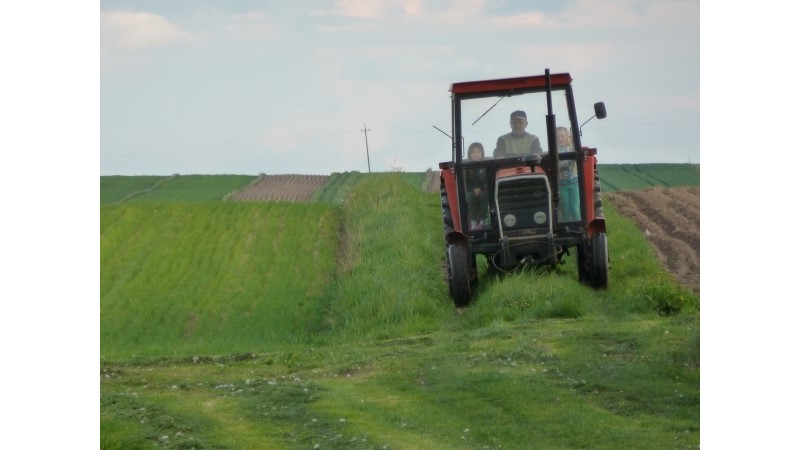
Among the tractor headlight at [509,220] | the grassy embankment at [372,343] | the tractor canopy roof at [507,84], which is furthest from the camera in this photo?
the tractor headlight at [509,220]

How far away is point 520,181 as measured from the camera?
1206cm

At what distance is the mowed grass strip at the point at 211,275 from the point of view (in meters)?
16.1

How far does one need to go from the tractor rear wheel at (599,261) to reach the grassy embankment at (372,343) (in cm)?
16

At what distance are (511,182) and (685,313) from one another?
7.10ft

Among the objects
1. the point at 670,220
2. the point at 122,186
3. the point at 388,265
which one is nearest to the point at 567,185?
the point at 388,265

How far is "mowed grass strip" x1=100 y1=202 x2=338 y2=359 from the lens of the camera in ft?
52.8

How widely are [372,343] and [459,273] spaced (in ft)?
4.06

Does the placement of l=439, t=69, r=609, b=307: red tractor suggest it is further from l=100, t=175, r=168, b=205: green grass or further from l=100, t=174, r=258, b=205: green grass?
l=100, t=175, r=168, b=205: green grass

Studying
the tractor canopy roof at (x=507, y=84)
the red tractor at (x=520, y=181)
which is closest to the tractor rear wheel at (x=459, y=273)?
the red tractor at (x=520, y=181)

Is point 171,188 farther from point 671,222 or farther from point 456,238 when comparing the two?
point 456,238

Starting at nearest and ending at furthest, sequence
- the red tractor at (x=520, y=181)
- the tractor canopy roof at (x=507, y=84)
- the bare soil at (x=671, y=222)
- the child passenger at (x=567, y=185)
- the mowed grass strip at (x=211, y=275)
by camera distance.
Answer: the tractor canopy roof at (x=507, y=84) < the red tractor at (x=520, y=181) < the child passenger at (x=567, y=185) < the bare soil at (x=671, y=222) < the mowed grass strip at (x=211, y=275)

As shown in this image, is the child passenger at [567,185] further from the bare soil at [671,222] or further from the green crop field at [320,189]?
the green crop field at [320,189]

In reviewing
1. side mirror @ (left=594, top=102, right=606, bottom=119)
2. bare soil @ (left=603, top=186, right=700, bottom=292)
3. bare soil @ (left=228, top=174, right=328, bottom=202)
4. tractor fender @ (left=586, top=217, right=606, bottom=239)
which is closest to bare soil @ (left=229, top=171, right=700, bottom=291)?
bare soil @ (left=603, top=186, right=700, bottom=292)
